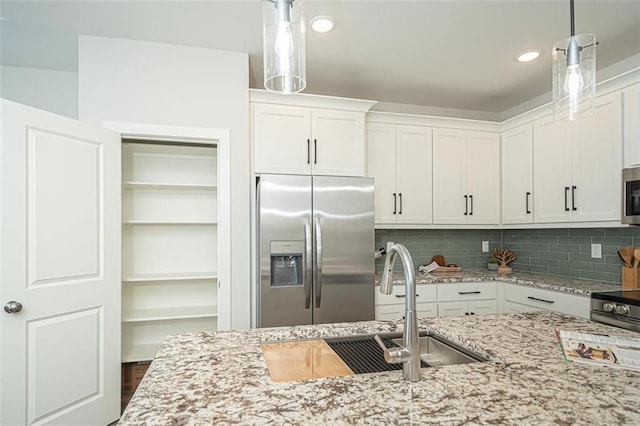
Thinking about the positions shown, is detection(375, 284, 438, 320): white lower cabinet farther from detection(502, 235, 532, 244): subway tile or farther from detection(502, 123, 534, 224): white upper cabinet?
detection(502, 235, 532, 244): subway tile

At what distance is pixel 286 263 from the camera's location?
2.53 meters

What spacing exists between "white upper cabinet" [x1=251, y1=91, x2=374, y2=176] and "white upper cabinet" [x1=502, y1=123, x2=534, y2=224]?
1526 millimetres

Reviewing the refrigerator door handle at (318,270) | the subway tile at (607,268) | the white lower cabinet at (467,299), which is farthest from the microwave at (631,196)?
the refrigerator door handle at (318,270)

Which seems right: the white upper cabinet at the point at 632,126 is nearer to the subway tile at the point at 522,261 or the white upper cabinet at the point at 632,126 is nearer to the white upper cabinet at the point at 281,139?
the subway tile at the point at 522,261

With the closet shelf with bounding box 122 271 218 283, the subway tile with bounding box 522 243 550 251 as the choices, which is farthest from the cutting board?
the subway tile with bounding box 522 243 550 251

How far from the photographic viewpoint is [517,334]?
1.38m

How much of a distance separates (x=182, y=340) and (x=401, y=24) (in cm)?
221

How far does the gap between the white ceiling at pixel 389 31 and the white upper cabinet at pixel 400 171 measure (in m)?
0.48

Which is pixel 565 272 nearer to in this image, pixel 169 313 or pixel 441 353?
pixel 441 353

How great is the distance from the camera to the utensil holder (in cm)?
251

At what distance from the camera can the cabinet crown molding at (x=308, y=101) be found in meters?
2.72

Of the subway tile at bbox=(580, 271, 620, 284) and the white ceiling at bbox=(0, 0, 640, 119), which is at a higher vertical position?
the white ceiling at bbox=(0, 0, 640, 119)

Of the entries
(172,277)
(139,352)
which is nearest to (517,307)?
(172,277)

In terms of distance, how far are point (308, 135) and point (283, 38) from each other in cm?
159
